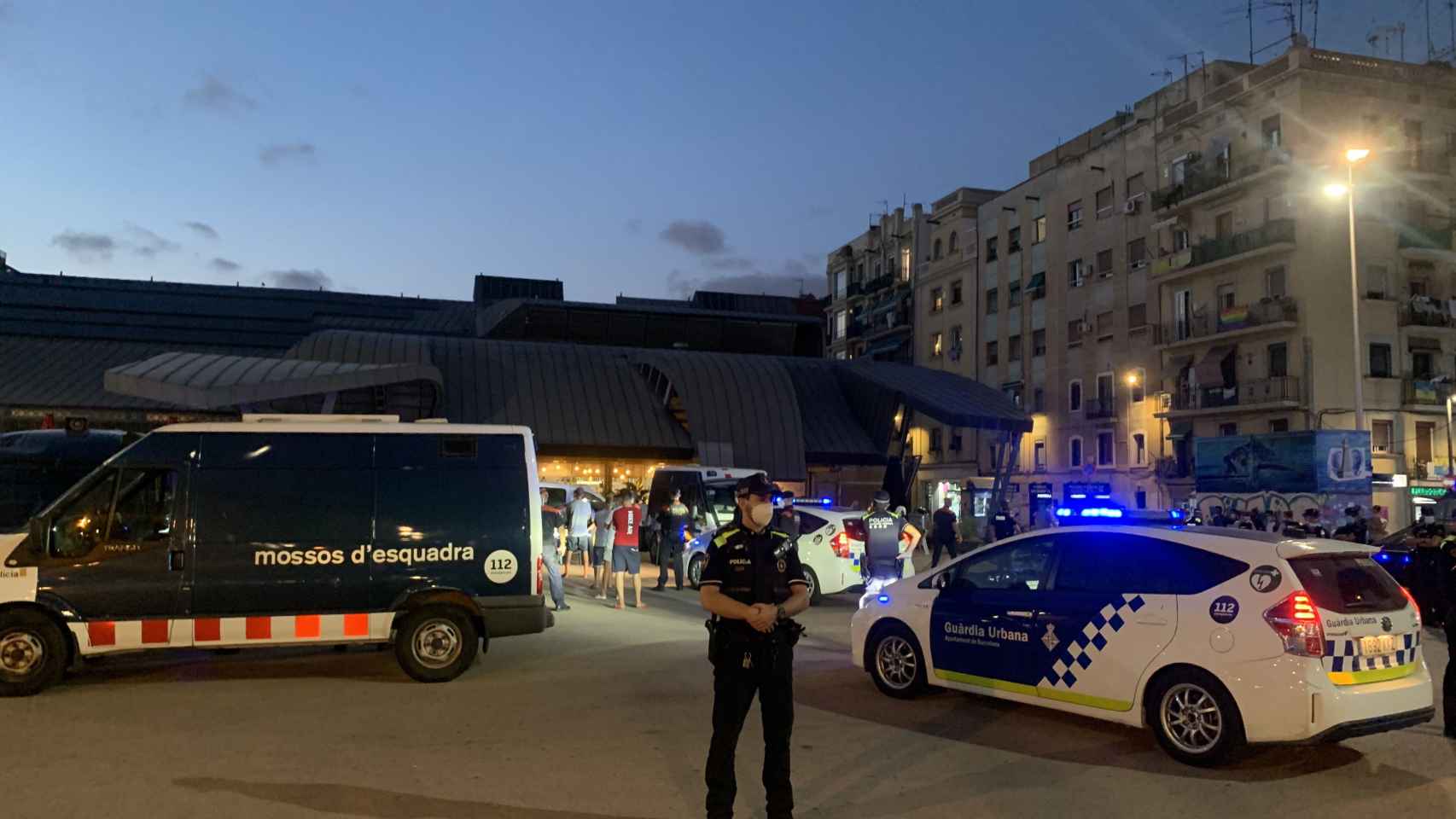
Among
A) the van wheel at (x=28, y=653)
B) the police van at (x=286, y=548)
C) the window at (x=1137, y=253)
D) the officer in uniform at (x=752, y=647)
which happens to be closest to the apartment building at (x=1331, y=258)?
the window at (x=1137, y=253)

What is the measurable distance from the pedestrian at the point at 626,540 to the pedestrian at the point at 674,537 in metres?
1.95

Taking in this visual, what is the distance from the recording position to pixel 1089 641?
7508mm

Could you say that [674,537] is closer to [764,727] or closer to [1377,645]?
[1377,645]

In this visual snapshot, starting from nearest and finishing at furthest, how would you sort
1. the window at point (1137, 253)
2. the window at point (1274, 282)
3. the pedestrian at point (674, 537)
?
the pedestrian at point (674, 537), the window at point (1274, 282), the window at point (1137, 253)

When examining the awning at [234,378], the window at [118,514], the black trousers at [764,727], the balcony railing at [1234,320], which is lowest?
the black trousers at [764,727]

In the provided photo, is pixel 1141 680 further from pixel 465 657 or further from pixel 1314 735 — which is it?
pixel 465 657

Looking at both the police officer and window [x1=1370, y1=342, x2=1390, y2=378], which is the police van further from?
window [x1=1370, y1=342, x2=1390, y2=378]

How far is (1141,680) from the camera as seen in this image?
7180mm

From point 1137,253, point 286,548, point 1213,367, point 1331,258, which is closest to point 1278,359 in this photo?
point 1213,367

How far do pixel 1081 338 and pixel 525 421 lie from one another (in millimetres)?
25675

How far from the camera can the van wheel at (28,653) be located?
356 inches

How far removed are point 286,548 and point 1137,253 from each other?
4306 centimetres

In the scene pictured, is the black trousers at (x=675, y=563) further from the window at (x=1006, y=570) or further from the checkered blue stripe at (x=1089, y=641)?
the checkered blue stripe at (x=1089, y=641)

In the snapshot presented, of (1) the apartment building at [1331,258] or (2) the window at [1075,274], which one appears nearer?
(1) the apartment building at [1331,258]
